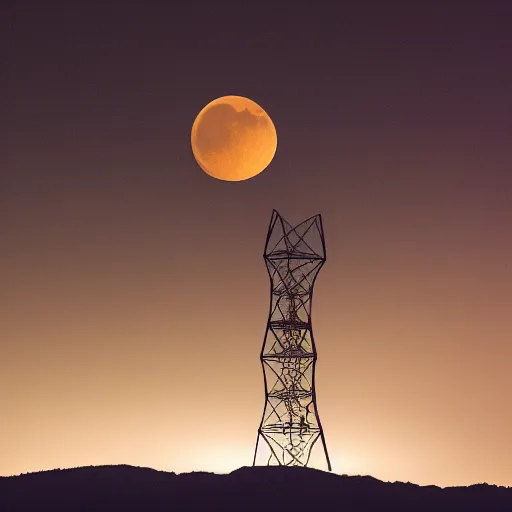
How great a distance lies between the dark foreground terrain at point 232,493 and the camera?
783 inches

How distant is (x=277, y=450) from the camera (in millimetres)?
29906

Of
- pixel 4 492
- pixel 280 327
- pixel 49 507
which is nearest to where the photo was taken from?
pixel 49 507

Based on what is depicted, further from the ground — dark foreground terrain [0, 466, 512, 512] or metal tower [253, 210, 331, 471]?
metal tower [253, 210, 331, 471]

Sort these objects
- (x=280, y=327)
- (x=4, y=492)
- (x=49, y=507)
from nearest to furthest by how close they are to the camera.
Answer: (x=49, y=507), (x=4, y=492), (x=280, y=327)

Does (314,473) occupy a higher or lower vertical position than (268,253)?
lower

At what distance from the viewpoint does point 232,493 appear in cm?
2070

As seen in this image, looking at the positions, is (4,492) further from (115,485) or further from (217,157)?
(217,157)

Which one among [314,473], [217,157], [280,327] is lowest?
[314,473]

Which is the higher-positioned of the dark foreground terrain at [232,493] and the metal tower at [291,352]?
the metal tower at [291,352]

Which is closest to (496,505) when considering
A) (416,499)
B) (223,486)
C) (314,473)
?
(416,499)

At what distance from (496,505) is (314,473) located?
4226 millimetres

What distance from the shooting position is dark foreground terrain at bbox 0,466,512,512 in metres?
19.9

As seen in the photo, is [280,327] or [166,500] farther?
[280,327]

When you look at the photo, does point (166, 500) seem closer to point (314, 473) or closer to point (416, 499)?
point (314, 473)
